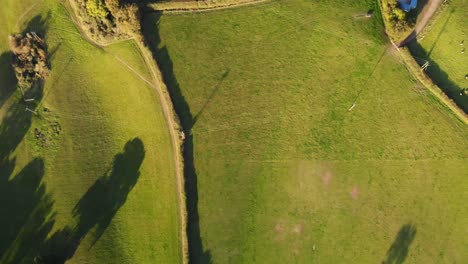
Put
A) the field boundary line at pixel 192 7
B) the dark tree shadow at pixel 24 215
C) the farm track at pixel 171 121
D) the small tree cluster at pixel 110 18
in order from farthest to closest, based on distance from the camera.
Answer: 1. the field boundary line at pixel 192 7
2. the farm track at pixel 171 121
3. the dark tree shadow at pixel 24 215
4. the small tree cluster at pixel 110 18

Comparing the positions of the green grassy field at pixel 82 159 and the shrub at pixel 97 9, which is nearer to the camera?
the shrub at pixel 97 9

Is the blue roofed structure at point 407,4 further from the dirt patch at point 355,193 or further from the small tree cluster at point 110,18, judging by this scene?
the small tree cluster at point 110,18

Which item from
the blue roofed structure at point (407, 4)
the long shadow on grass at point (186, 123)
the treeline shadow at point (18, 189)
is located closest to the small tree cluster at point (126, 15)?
the long shadow on grass at point (186, 123)

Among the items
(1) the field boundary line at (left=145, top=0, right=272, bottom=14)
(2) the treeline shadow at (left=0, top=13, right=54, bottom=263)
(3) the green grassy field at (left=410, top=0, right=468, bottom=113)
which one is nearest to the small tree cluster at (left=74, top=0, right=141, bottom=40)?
(1) the field boundary line at (left=145, top=0, right=272, bottom=14)

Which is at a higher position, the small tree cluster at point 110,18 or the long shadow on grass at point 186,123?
the small tree cluster at point 110,18

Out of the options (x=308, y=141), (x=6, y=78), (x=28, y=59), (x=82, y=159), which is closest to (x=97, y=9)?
(x=28, y=59)

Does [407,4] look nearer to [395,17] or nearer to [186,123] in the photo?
[395,17]

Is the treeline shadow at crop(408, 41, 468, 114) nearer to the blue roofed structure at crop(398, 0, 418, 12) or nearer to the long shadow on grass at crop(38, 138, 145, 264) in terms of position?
the blue roofed structure at crop(398, 0, 418, 12)

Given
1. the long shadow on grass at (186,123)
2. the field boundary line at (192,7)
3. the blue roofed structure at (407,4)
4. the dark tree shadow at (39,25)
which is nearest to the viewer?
the long shadow on grass at (186,123)
